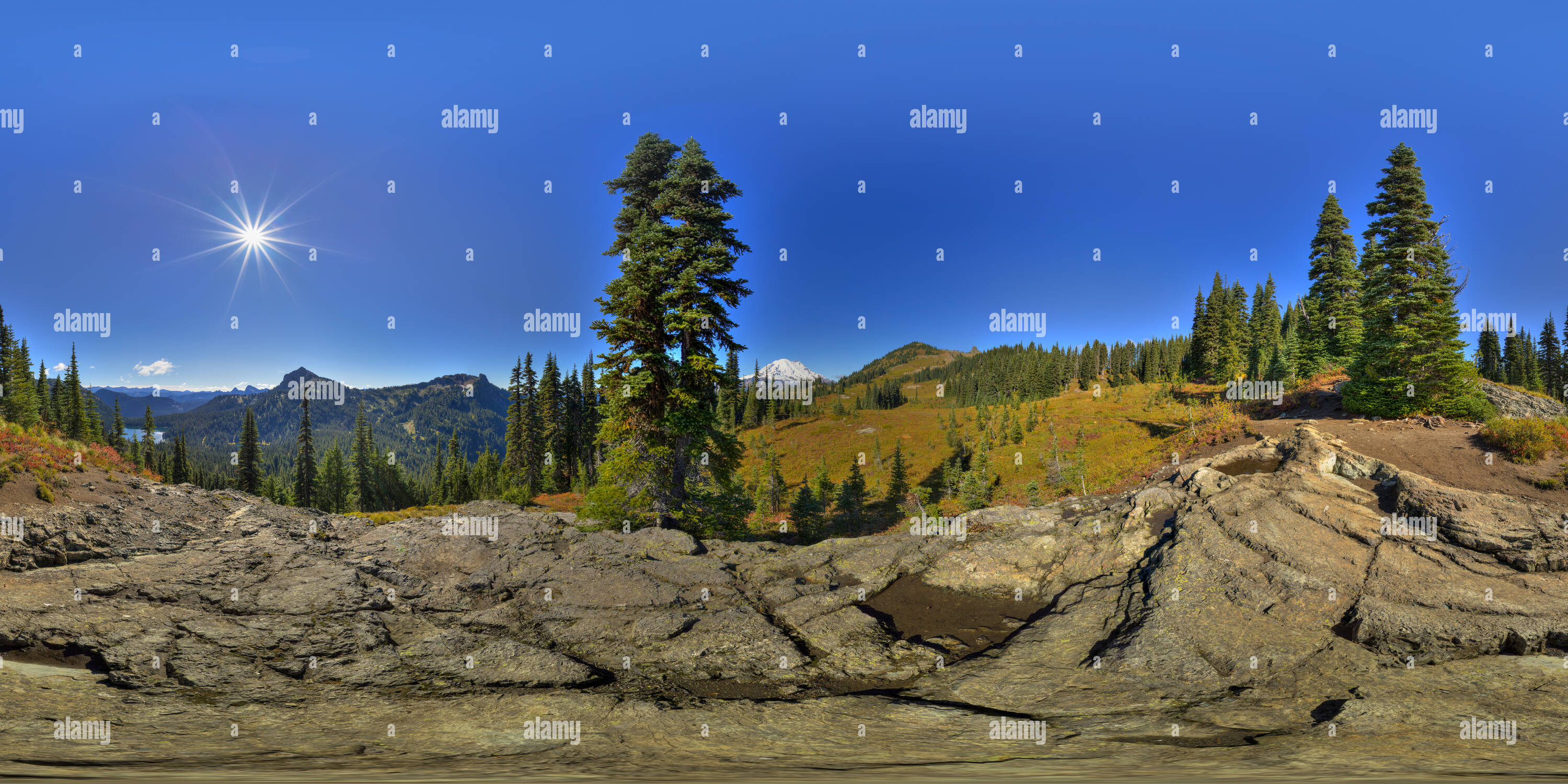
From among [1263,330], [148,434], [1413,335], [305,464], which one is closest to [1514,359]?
[1263,330]

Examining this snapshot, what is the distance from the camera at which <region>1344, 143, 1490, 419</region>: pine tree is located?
86.1 ft

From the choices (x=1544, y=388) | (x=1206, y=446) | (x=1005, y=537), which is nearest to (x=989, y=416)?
(x=1206, y=446)

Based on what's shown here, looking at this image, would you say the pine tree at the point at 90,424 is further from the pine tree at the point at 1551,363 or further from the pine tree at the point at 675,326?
the pine tree at the point at 1551,363

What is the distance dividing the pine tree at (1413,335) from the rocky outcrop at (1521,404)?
9220mm

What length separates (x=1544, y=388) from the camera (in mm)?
89688

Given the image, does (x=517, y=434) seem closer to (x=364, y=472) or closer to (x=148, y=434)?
(x=364, y=472)

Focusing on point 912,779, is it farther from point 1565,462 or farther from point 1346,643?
point 1565,462

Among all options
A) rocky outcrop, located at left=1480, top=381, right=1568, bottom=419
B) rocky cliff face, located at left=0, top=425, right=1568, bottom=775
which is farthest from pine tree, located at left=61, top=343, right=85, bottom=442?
rocky outcrop, located at left=1480, top=381, right=1568, bottom=419

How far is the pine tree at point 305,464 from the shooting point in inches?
2507

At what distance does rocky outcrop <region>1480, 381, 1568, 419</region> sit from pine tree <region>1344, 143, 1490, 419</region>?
363 inches

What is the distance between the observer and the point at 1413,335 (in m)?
27.1

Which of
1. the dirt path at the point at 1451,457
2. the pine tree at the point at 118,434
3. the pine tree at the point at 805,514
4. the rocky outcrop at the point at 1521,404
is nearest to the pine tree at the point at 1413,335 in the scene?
the dirt path at the point at 1451,457

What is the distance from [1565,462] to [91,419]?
14184 cm

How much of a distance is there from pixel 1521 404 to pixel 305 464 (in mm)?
108841
